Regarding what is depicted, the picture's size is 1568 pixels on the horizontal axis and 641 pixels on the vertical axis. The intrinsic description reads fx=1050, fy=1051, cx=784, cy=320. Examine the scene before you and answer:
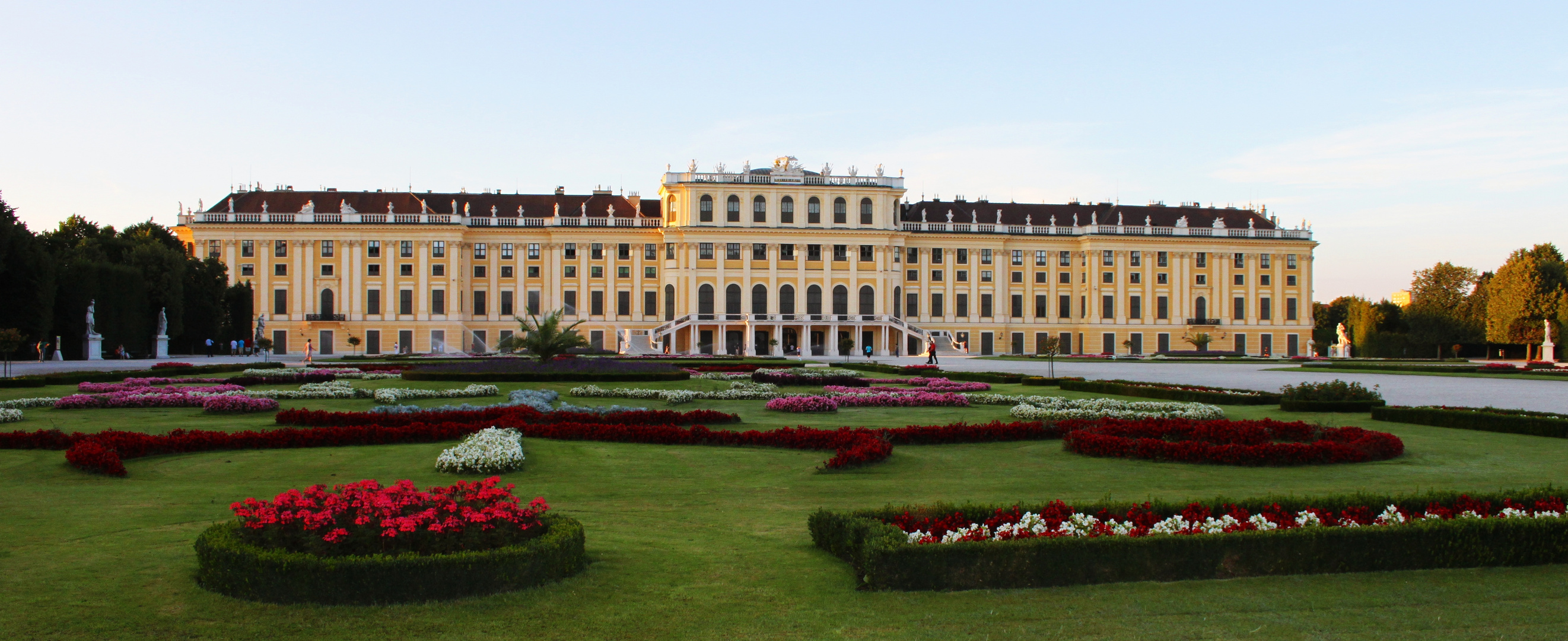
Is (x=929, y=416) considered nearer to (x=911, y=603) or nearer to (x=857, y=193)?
(x=911, y=603)

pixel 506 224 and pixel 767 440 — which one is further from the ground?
pixel 506 224

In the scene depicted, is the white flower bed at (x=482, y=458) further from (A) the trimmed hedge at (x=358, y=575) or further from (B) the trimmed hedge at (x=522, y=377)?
(B) the trimmed hedge at (x=522, y=377)

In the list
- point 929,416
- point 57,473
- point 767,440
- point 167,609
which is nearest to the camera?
point 167,609

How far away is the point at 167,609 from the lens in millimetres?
5742

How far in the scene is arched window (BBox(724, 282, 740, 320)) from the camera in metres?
71.1

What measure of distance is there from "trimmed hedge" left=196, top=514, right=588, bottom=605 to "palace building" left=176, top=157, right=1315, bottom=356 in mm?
57922

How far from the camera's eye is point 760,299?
71.7m

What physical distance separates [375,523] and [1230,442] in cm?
1009

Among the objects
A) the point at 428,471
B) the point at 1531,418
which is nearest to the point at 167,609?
the point at 428,471

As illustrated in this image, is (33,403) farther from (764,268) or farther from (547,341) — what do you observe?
(764,268)

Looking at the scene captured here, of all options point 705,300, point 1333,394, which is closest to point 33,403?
point 1333,394

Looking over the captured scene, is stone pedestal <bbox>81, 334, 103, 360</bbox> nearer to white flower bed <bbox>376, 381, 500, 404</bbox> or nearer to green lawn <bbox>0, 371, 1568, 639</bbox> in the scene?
white flower bed <bbox>376, 381, 500, 404</bbox>

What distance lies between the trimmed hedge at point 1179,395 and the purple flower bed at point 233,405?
642 inches

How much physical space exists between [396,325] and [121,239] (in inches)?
630
